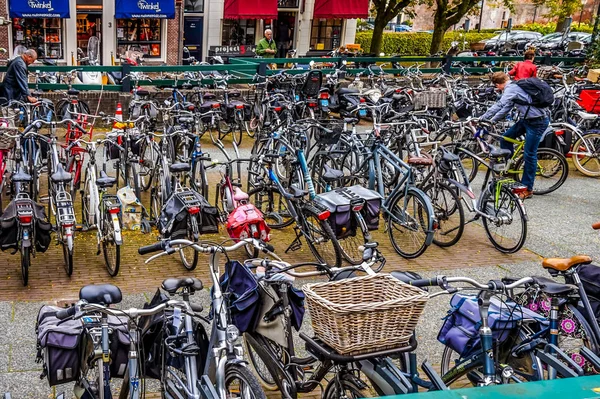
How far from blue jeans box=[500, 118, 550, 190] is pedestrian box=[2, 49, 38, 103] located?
6814mm

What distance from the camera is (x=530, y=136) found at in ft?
32.0

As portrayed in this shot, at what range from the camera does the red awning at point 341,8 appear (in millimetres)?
28453

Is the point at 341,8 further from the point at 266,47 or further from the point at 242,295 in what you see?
the point at 242,295

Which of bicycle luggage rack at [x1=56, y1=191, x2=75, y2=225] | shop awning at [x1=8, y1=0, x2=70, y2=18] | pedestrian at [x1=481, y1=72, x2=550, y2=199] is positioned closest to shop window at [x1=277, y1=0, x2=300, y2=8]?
shop awning at [x1=8, y1=0, x2=70, y2=18]

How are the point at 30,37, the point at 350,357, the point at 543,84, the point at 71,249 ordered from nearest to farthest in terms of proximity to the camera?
the point at 350,357, the point at 71,249, the point at 543,84, the point at 30,37

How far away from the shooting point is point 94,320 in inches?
163

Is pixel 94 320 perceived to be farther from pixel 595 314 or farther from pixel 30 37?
pixel 30 37

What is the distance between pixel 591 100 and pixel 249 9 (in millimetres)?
15616

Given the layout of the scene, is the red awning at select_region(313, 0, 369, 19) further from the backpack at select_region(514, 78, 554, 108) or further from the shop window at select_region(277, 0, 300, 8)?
the backpack at select_region(514, 78, 554, 108)

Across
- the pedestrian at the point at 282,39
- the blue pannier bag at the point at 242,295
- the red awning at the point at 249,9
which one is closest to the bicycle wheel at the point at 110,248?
the blue pannier bag at the point at 242,295

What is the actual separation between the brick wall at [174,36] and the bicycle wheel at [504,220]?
1818 cm

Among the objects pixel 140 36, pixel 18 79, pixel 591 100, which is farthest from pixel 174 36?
pixel 591 100

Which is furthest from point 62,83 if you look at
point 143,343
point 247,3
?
point 247,3

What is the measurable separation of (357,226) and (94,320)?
11.4 ft
